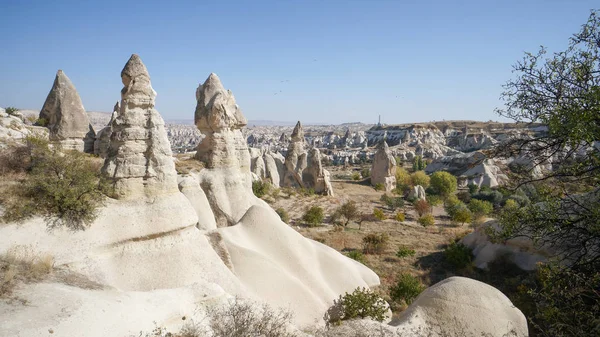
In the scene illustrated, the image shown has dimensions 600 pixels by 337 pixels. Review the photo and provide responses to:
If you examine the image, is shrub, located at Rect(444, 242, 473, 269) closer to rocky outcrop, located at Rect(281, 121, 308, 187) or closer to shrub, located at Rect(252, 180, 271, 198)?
shrub, located at Rect(252, 180, 271, 198)

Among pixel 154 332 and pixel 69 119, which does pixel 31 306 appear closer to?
pixel 154 332

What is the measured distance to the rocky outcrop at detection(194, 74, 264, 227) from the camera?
1352cm

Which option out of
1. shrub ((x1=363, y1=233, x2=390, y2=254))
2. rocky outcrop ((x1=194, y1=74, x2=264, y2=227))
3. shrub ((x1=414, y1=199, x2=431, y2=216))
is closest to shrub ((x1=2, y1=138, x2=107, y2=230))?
rocky outcrop ((x1=194, y1=74, x2=264, y2=227))

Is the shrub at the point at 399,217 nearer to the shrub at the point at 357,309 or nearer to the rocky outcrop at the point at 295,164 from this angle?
the rocky outcrop at the point at 295,164

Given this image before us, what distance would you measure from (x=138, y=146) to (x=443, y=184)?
3033 cm

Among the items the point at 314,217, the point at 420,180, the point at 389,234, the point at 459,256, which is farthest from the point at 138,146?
the point at 420,180

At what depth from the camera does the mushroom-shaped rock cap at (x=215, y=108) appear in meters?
14.0

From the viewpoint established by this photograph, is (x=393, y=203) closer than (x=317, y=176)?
Yes

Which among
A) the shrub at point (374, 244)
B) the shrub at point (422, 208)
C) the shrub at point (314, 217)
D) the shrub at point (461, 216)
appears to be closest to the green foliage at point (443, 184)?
the shrub at point (422, 208)

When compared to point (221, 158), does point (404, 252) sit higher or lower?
lower

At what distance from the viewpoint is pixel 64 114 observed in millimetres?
13797

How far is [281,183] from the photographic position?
34438 millimetres

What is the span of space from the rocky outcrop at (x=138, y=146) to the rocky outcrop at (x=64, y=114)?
7.48 m

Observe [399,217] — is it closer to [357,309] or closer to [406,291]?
[406,291]
